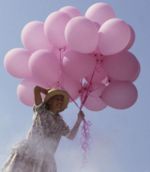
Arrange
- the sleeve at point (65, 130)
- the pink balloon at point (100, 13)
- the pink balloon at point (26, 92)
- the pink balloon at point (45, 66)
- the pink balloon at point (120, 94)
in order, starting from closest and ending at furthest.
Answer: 1. the sleeve at point (65, 130)
2. the pink balloon at point (45, 66)
3. the pink balloon at point (120, 94)
4. the pink balloon at point (26, 92)
5. the pink balloon at point (100, 13)

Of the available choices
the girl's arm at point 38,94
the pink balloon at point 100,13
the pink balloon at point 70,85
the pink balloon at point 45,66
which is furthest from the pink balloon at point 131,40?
the girl's arm at point 38,94

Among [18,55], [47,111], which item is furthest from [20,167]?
[18,55]

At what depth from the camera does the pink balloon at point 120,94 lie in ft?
15.3

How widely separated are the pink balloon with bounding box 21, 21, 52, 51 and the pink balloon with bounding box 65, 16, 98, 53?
490 mm

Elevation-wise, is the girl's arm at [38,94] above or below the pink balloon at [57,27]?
below

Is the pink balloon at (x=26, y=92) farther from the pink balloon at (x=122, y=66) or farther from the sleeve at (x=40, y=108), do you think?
the pink balloon at (x=122, y=66)

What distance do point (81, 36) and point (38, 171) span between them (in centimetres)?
154

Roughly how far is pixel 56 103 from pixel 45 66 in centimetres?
48

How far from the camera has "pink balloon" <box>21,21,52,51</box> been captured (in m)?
4.85

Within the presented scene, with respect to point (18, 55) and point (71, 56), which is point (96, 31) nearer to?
point (71, 56)

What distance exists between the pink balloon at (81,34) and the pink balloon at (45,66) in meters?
0.30

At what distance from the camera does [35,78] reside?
4.70 m

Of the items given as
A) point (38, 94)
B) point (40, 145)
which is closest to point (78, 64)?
point (38, 94)

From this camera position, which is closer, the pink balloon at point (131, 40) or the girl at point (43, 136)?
the girl at point (43, 136)
